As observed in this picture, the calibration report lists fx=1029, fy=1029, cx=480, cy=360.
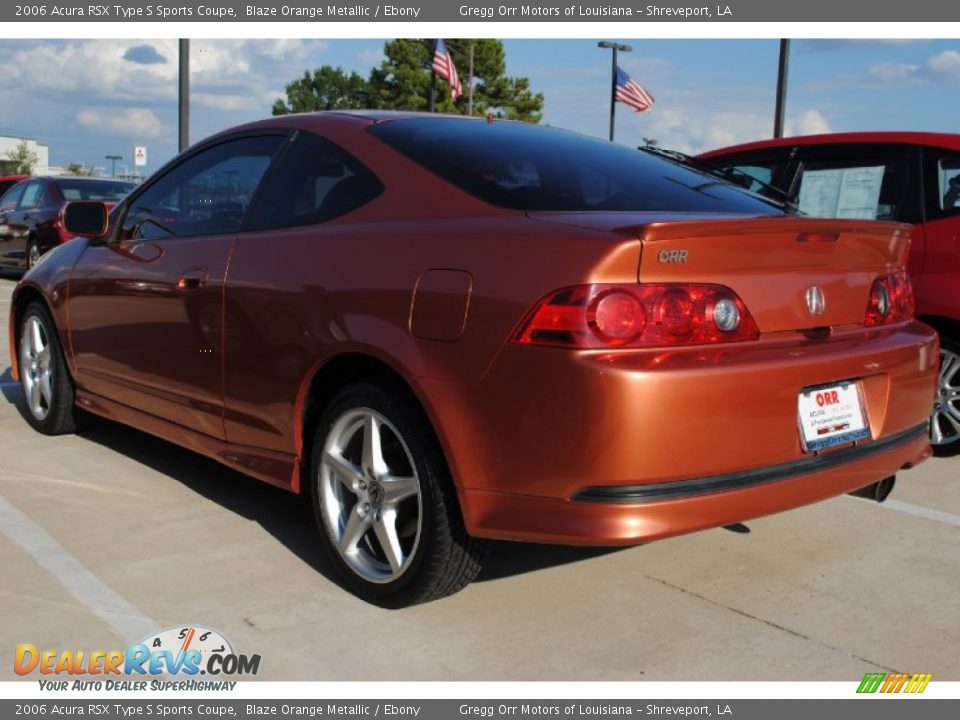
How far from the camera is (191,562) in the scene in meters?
3.61

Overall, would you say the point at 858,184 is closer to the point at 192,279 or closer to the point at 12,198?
the point at 192,279

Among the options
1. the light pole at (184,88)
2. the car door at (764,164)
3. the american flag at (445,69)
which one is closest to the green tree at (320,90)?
the american flag at (445,69)

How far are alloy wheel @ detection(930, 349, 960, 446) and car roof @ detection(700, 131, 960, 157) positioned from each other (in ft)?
3.61

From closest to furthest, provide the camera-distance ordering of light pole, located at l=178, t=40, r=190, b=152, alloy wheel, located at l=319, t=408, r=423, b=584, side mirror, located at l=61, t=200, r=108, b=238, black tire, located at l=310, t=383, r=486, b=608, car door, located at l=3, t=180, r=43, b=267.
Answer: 1. black tire, located at l=310, t=383, r=486, b=608
2. alloy wheel, located at l=319, t=408, r=423, b=584
3. side mirror, located at l=61, t=200, r=108, b=238
4. car door, located at l=3, t=180, r=43, b=267
5. light pole, located at l=178, t=40, r=190, b=152

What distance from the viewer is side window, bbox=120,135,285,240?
3943mm

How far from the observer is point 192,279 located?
3.93 m

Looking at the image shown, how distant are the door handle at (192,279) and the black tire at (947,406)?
3611 mm

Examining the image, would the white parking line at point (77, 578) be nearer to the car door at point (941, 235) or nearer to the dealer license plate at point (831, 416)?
the dealer license plate at point (831, 416)

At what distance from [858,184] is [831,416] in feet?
10.2

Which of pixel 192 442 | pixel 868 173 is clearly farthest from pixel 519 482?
pixel 868 173

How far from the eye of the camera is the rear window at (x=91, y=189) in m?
13.8

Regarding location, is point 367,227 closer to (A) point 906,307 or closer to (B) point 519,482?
(B) point 519,482

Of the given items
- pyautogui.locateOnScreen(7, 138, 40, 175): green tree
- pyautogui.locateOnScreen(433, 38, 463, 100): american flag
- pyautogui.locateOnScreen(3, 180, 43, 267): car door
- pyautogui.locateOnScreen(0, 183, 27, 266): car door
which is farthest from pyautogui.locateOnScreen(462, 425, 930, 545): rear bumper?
pyautogui.locateOnScreen(7, 138, 40, 175): green tree

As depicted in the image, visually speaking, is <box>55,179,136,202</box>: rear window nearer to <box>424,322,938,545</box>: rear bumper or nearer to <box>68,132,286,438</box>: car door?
<box>68,132,286,438</box>: car door
